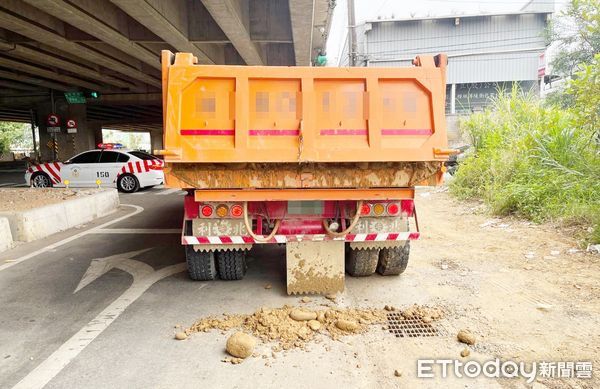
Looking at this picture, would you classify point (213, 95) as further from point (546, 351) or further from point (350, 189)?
point (546, 351)

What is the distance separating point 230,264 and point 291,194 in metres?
1.33

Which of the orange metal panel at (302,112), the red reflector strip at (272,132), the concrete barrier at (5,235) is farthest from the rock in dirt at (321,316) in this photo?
the concrete barrier at (5,235)

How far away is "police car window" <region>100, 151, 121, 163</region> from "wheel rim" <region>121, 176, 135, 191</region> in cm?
75

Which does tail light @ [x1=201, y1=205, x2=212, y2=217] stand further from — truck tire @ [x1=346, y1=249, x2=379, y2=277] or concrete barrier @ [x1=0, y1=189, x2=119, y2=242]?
concrete barrier @ [x1=0, y1=189, x2=119, y2=242]

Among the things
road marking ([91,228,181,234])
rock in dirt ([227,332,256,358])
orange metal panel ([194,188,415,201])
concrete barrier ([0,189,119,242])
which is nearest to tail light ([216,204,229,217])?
orange metal panel ([194,188,415,201])

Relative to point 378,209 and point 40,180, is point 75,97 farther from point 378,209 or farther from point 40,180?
point 378,209

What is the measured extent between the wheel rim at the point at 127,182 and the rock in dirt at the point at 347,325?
12.3 metres

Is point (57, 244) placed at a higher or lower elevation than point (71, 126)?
lower

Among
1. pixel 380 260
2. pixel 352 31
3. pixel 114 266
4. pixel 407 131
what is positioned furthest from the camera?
pixel 352 31

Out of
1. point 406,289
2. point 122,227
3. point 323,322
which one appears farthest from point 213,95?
point 122,227

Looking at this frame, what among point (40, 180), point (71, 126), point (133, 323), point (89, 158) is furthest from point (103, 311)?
point (71, 126)

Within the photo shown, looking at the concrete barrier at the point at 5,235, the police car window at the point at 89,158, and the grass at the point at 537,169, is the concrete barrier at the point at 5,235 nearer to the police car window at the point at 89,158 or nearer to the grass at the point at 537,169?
the police car window at the point at 89,158

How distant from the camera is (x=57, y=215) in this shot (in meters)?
7.75

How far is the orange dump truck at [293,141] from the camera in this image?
3.80m
